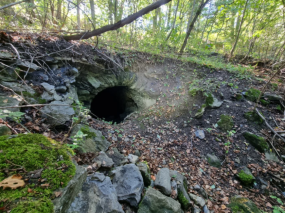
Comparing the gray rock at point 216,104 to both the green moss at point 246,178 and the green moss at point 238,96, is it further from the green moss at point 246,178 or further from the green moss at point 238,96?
the green moss at point 246,178

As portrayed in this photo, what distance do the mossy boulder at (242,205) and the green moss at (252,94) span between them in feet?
13.4

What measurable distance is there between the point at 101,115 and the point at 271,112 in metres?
9.10

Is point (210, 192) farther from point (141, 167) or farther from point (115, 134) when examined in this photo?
point (115, 134)

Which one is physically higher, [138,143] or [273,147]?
[273,147]

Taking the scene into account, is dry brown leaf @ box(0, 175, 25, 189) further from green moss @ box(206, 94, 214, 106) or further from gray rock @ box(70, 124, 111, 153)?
green moss @ box(206, 94, 214, 106)

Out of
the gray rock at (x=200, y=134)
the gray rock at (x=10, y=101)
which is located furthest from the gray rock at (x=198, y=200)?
the gray rock at (x=10, y=101)

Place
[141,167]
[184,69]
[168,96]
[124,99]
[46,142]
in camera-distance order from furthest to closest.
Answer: [124,99] < [184,69] < [168,96] < [141,167] < [46,142]

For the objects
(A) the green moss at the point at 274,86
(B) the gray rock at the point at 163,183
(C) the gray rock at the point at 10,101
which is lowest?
(B) the gray rock at the point at 163,183

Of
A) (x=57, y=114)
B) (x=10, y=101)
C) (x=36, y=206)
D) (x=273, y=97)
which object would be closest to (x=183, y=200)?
(x=36, y=206)

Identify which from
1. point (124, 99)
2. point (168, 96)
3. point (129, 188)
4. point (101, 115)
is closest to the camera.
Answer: point (129, 188)

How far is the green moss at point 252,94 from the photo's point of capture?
17.3ft

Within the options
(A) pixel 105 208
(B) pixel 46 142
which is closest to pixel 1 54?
(B) pixel 46 142

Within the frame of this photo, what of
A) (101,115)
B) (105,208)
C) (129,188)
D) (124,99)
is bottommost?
(101,115)

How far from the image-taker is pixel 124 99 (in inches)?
323
